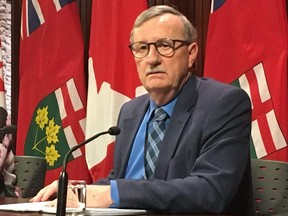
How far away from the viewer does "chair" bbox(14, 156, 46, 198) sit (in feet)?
9.17

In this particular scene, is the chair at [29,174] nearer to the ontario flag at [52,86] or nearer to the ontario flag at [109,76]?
the ontario flag at [109,76]

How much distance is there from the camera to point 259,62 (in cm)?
271

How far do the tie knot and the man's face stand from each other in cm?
6

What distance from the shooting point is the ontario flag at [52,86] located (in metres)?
3.55

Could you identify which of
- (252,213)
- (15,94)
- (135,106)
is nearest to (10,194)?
(135,106)

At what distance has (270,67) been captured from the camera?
105 inches

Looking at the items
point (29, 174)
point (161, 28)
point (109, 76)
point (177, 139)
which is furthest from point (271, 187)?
point (109, 76)

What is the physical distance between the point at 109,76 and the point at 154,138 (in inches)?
50.9

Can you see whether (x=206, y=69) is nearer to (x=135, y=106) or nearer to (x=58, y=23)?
(x=135, y=106)

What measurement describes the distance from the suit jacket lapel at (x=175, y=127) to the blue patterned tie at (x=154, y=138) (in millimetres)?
64

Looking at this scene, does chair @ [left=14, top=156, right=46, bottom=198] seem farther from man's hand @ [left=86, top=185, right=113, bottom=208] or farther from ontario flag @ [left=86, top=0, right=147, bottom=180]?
man's hand @ [left=86, top=185, right=113, bottom=208]

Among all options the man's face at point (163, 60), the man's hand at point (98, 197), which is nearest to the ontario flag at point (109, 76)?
the man's face at point (163, 60)

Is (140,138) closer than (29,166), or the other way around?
(140,138)

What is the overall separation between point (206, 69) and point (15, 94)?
1.92 m
